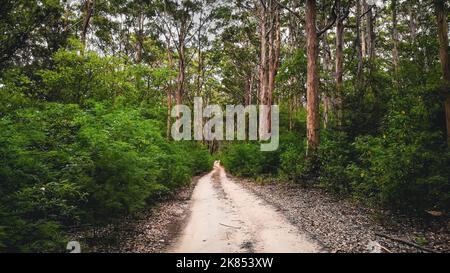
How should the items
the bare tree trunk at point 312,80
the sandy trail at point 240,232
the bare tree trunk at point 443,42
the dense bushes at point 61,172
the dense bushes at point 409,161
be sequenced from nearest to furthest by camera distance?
the dense bushes at point 61,172
the sandy trail at point 240,232
the dense bushes at point 409,161
the bare tree trunk at point 443,42
the bare tree trunk at point 312,80

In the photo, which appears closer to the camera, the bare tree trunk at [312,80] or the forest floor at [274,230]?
the forest floor at [274,230]

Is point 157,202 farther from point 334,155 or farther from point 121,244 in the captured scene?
point 334,155

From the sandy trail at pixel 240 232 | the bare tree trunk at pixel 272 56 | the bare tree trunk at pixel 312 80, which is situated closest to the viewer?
the sandy trail at pixel 240 232

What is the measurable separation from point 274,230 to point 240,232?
68 centimetres

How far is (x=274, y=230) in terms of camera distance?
6.29m

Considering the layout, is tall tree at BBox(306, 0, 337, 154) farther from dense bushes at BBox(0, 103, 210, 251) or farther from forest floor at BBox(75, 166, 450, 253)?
dense bushes at BBox(0, 103, 210, 251)

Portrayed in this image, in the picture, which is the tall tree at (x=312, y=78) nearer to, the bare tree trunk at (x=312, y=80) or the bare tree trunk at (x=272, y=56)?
the bare tree trunk at (x=312, y=80)

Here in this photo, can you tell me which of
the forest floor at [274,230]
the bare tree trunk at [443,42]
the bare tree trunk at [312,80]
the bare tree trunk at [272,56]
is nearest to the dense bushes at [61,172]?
the forest floor at [274,230]

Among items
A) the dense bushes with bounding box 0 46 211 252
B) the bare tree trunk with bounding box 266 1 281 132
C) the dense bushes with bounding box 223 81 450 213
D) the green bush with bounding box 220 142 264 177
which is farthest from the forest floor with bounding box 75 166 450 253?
the bare tree trunk with bounding box 266 1 281 132

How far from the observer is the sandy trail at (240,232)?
523 cm

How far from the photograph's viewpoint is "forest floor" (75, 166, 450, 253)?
5.25 m

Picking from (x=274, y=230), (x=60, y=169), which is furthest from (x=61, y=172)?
(x=274, y=230)

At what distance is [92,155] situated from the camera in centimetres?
648
